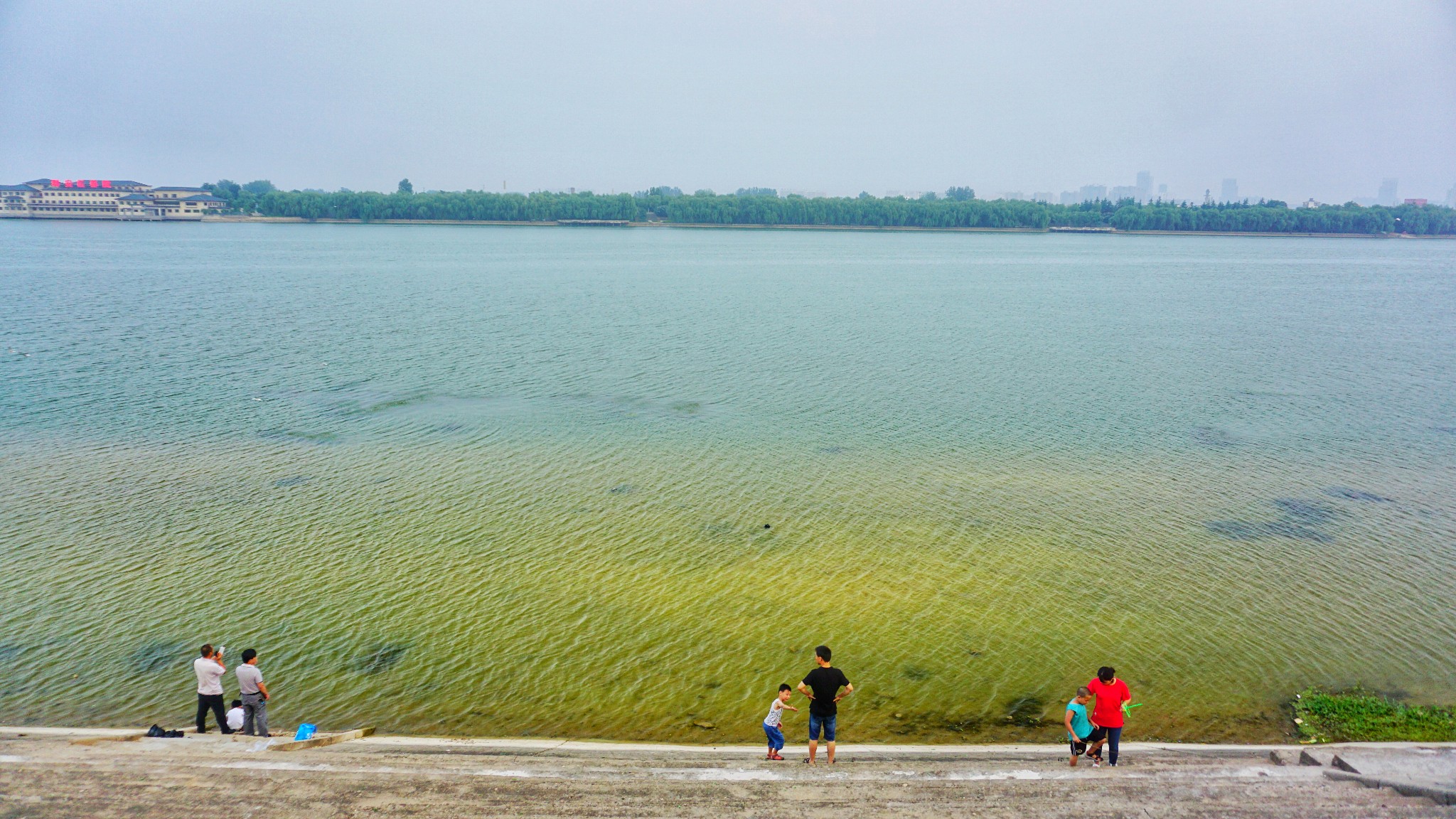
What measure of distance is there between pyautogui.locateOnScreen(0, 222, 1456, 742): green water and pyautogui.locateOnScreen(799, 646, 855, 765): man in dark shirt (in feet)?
10.5

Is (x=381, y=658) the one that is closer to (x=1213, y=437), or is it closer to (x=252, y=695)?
(x=252, y=695)

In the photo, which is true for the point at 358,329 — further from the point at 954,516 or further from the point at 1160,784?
the point at 1160,784

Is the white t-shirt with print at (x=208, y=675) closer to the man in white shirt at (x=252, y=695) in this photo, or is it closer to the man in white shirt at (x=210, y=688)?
the man in white shirt at (x=210, y=688)

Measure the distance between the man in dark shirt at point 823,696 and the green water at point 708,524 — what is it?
321 centimetres

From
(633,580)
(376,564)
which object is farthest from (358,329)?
(633,580)

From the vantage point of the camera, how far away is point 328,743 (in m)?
14.8

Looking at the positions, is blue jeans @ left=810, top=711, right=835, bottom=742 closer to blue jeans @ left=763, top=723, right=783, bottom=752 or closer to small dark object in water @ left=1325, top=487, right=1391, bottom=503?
blue jeans @ left=763, top=723, right=783, bottom=752

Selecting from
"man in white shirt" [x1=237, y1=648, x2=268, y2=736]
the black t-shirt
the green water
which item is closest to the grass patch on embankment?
the green water

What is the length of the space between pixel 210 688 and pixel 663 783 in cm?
883

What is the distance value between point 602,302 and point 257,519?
6068 centimetres

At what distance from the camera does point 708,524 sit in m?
28.0

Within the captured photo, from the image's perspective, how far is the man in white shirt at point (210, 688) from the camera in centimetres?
1495

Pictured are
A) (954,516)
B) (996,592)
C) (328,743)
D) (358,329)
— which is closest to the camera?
(328,743)

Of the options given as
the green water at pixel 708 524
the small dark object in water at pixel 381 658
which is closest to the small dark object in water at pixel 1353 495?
the green water at pixel 708 524
